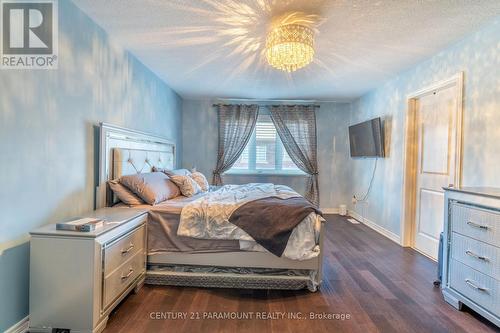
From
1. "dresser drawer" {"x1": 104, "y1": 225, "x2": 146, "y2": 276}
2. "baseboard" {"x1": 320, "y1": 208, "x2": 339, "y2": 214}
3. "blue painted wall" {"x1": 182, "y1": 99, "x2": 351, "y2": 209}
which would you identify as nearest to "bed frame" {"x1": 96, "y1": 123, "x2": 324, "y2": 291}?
"dresser drawer" {"x1": 104, "y1": 225, "x2": 146, "y2": 276}

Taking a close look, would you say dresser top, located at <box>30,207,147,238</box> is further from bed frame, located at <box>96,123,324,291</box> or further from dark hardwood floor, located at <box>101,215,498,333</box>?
dark hardwood floor, located at <box>101,215,498,333</box>

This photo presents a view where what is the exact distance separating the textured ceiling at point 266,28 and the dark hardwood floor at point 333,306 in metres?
2.39

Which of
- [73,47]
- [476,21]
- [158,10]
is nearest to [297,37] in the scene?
[158,10]

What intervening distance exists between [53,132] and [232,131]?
3639mm

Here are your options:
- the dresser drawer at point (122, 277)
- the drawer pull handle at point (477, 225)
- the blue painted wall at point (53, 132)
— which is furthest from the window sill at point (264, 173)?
the drawer pull handle at point (477, 225)

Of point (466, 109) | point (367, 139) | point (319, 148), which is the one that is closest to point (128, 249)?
point (466, 109)

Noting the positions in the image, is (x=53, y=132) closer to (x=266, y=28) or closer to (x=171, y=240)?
(x=171, y=240)

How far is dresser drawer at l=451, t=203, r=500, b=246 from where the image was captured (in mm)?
1797

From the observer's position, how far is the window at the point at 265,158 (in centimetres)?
552

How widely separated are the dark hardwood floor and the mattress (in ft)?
1.18

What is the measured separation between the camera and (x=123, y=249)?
1970 millimetres

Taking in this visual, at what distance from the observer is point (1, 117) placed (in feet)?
5.11

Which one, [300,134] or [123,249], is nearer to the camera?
[123,249]

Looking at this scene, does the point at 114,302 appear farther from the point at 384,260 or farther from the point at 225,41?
the point at 384,260
